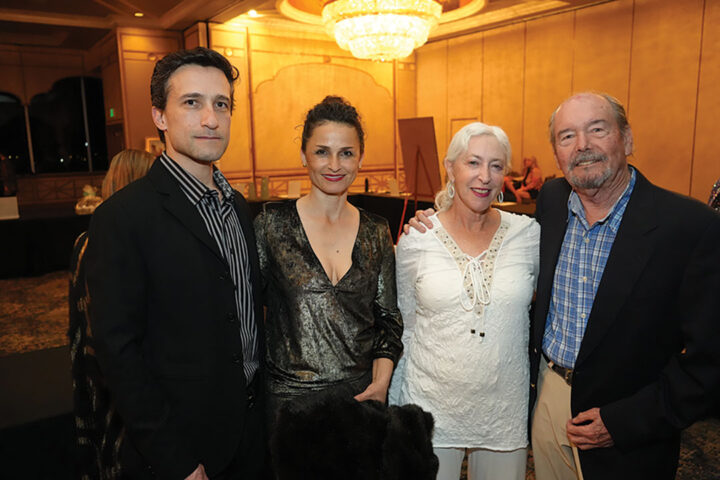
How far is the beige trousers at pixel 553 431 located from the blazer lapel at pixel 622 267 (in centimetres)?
19

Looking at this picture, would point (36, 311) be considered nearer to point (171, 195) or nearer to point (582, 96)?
point (171, 195)

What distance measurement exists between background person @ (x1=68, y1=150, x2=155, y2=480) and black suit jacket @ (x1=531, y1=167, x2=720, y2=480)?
57.6 inches

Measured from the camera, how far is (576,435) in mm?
1600

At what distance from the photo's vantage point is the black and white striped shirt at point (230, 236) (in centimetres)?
143

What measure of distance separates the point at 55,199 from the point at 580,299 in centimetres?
1222

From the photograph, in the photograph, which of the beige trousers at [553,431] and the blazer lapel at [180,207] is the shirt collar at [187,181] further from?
the beige trousers at [553,431]

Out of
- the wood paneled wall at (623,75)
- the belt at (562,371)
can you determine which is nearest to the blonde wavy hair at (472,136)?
the belt at (562,371)

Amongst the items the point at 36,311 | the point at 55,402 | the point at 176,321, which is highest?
the point at 176,321

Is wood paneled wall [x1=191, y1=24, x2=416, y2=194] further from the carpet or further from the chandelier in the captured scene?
the carpet

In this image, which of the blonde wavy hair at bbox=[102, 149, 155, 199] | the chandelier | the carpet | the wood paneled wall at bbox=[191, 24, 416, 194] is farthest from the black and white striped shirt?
the wood paneled wall at bbox=[191, 24, 416, 194]

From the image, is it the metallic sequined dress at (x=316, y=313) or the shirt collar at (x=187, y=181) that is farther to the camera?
the metallic sequined dress at (x=316, y=313)

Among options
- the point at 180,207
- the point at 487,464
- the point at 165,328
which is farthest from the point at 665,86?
the point at 165,328

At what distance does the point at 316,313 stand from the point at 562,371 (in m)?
0.87

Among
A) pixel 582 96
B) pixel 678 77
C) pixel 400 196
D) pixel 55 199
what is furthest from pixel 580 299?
pixel 55 199
